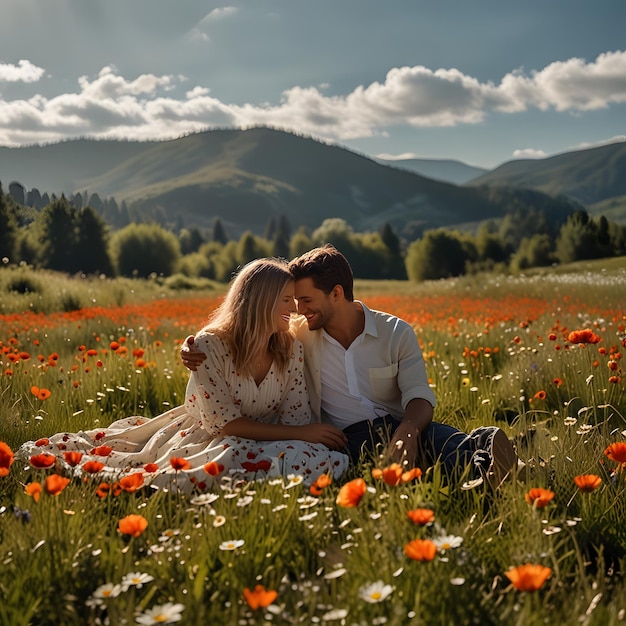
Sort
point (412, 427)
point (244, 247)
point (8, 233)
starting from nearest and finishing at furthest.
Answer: point (412, 427)
point (8, 233)
point (244, 247)

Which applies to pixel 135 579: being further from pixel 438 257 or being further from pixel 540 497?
pixel 438 257

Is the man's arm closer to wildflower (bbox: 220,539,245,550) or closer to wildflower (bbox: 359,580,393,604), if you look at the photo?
wildflower (bbox: 220,539,245,550)

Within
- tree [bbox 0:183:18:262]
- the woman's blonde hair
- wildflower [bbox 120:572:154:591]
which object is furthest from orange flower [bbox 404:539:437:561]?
tree [bbox 0:183:18:262]

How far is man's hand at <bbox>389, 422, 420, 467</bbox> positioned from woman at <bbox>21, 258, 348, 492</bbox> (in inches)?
14.6

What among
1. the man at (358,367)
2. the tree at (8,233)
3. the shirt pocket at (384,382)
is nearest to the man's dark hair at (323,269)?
the man at (358,367)

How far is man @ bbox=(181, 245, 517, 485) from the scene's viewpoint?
4.23m

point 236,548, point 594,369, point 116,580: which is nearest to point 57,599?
point 116,580

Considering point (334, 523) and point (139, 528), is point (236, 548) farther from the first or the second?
point (334, 523)

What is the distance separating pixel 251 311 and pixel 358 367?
33.6 inches

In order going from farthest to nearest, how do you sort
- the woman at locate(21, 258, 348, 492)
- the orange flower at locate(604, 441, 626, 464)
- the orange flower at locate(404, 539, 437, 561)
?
the woman at locate(21, 258, 348, 492), the orange flower at locate(604, 441, 626, 464), the orange flower at locate(404, 539, 437, 561)

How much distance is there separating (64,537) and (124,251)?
58203mm

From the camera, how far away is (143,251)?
58344 millimetres

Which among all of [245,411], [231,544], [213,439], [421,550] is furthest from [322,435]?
[421,550]

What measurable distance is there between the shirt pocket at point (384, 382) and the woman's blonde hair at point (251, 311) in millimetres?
735
